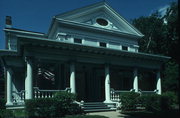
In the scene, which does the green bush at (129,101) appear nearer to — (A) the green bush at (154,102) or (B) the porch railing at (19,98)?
(A) the green bush at (154,102)

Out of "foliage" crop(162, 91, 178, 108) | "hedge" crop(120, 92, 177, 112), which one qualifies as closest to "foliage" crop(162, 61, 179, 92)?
"foliage" crop(162, 91, 178, 108)

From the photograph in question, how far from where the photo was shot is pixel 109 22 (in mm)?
22031

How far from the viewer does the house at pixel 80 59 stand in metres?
13.9

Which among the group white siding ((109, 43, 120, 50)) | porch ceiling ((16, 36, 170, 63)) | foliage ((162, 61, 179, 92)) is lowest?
foliage ((162, 61, 179, 92))

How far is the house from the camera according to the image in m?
13.9

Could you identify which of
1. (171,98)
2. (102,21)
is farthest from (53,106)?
(102,21)

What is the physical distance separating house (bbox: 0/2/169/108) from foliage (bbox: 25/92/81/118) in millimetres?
1130

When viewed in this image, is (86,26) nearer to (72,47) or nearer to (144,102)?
(72,47)

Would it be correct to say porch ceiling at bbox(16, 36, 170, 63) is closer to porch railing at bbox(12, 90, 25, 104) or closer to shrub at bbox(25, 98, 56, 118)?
shrub at bbox(25, 98, 56, 118)

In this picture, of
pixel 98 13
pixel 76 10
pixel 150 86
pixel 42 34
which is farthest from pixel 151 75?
pixel 42 34

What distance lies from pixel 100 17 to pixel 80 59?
814 centimetres

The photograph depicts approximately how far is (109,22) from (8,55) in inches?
427

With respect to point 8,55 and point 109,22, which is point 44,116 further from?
point 109,22

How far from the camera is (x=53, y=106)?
11.9 metres
